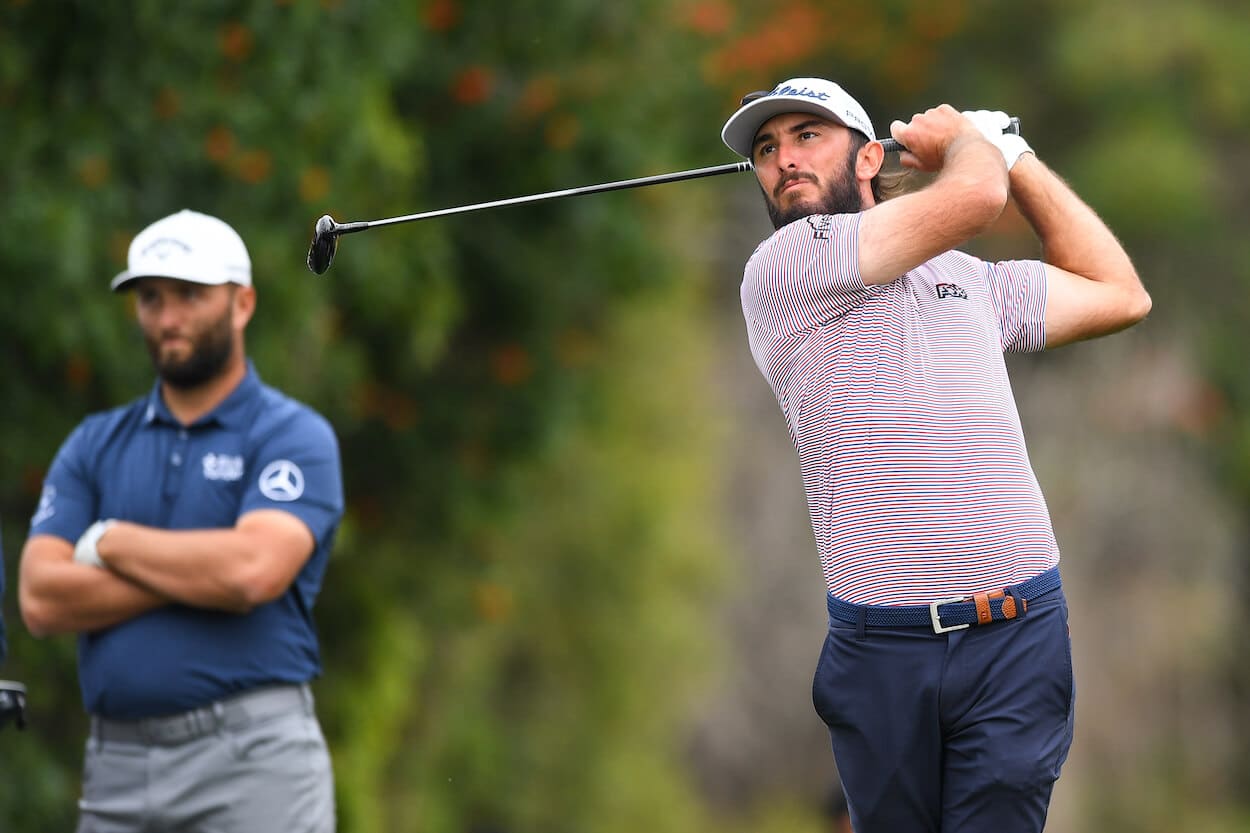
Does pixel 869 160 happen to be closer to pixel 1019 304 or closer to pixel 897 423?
pixel 1019 304

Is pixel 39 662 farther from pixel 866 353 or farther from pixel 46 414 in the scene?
pixel 866 353

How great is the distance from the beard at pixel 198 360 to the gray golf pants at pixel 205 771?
82 centimetres

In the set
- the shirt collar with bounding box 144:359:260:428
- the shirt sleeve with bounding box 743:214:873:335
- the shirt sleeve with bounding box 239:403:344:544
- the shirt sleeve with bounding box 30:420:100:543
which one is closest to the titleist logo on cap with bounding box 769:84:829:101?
the shirt sleeve with bounding box 743:214:873:335

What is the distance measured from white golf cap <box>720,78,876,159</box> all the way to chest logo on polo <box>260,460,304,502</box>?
1473 mm

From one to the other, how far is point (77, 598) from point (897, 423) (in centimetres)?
217

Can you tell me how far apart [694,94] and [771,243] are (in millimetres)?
7636

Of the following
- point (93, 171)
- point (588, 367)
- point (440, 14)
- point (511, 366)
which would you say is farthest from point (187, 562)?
point (588, 367)

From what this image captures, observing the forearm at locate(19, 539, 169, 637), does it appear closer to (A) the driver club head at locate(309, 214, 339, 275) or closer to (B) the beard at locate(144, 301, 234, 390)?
(B) the beard at locate(144, 301, 234, 390)

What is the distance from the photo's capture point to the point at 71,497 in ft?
17.0

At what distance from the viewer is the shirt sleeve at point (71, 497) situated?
5.17 m

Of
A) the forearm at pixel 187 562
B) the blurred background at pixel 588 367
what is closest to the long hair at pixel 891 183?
the forearm at pixel 187 562

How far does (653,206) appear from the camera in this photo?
11.7 meters

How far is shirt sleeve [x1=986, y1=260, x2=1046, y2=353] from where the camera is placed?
4.33m

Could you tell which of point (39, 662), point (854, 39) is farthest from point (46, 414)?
point (854, 39)
